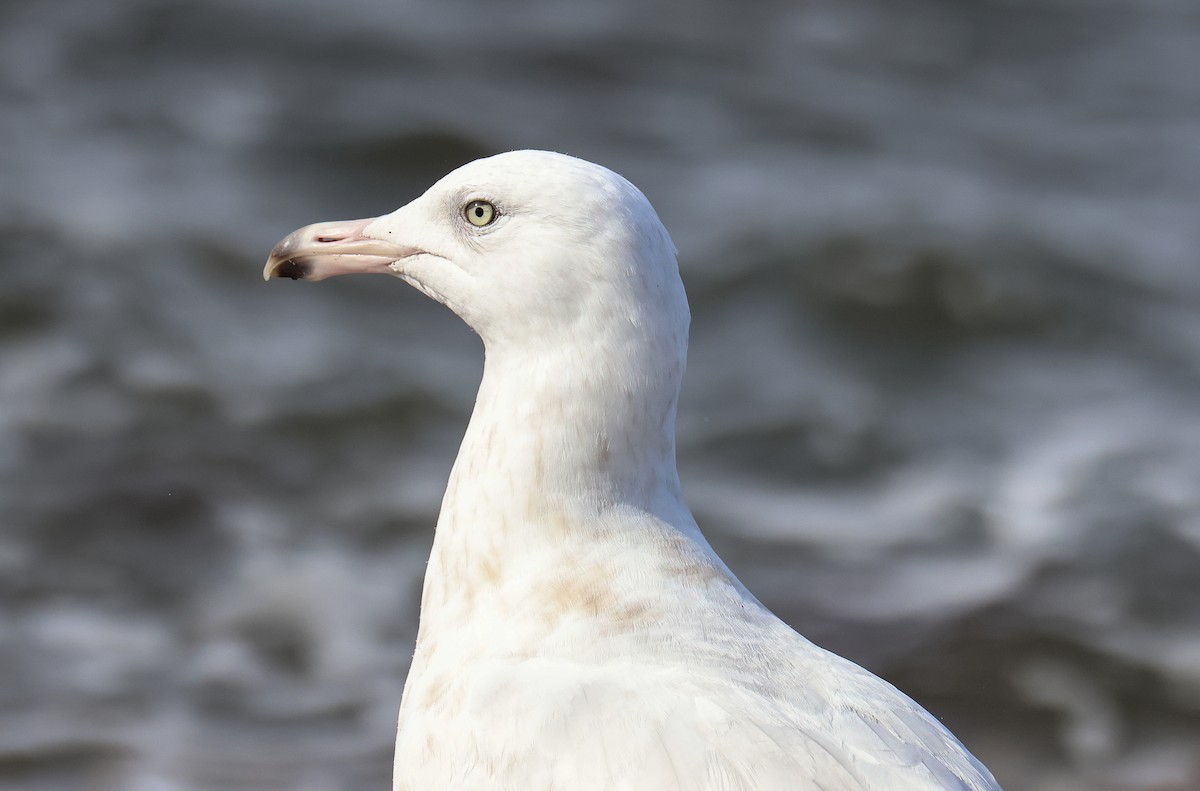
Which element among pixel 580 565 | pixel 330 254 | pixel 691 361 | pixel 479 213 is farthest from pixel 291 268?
pixel 691 361

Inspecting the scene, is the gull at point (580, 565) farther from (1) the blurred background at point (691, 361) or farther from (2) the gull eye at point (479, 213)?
Result: (1) the blurred background at point (691, 361)

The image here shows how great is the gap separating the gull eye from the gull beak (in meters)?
0.27

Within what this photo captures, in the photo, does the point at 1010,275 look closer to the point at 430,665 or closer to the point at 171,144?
the point at 171,144

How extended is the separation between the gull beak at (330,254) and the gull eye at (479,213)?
10.8 inches

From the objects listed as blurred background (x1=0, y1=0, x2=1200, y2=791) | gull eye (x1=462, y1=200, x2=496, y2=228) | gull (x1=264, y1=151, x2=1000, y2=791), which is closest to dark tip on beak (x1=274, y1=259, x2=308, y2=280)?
gull (x1=264, y1=151, x2=1000, y2=791)

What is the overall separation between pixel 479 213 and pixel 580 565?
89 centimetres

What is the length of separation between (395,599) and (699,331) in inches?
132

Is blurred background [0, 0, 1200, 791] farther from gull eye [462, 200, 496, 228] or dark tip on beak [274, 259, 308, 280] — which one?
gull eye [462, 200, 496, 228]

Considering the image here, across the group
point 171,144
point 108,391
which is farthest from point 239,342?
point 171,144

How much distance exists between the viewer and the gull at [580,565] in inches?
129

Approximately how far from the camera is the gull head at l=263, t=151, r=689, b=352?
366 cm

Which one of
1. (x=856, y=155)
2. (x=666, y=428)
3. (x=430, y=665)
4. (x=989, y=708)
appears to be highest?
(x=856, y=155)

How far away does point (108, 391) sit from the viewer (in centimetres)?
916

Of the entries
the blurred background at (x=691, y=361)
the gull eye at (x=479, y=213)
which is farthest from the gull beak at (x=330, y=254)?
the blurred background at (x=691, y=361)
